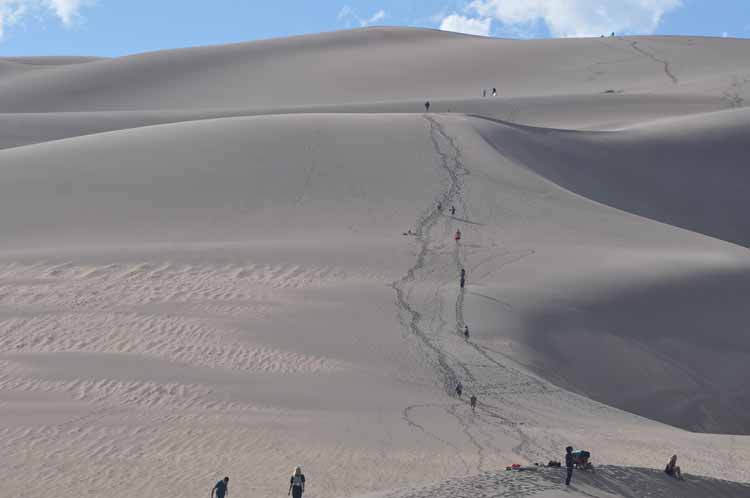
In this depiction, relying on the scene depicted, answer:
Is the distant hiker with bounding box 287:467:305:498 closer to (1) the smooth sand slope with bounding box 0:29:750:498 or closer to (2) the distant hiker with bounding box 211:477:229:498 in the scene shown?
(2) the distant hiker with bounding box 211:477:229:498

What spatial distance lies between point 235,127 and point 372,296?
14.5 m

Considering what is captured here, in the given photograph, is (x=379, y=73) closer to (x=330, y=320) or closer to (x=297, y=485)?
(x=330, y=320)

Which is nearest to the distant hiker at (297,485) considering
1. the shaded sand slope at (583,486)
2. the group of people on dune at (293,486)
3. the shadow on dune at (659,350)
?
the group of people on dune at (293,486)

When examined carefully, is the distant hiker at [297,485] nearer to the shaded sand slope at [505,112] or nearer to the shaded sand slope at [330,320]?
the shaded sand slope at [330,320]

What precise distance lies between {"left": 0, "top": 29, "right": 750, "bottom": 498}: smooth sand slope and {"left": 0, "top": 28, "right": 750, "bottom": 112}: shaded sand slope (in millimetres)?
20416

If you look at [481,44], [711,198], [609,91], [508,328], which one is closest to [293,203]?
[508,328]

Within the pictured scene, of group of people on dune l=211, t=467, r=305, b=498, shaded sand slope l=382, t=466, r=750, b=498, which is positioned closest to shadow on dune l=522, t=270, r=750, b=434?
shaded sand slope l=382, t=466, r=750, b=498

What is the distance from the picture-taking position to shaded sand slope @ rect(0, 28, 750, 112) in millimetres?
59188

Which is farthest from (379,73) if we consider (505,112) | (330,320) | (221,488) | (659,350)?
(221,488)

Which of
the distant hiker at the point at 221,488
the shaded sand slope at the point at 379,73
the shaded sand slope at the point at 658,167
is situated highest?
the shaded sand slope at the point at 379,73

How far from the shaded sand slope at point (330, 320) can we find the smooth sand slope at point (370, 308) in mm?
61

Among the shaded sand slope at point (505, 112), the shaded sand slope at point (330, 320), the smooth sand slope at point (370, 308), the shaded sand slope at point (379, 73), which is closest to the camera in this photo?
the smooth sand slope at point (370, 308)

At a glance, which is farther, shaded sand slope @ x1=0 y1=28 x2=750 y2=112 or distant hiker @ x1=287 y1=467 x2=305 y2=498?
shaded sand slope @ x1=0 y1=28 x2=750 y2=112

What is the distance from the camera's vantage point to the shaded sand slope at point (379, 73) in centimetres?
5919
